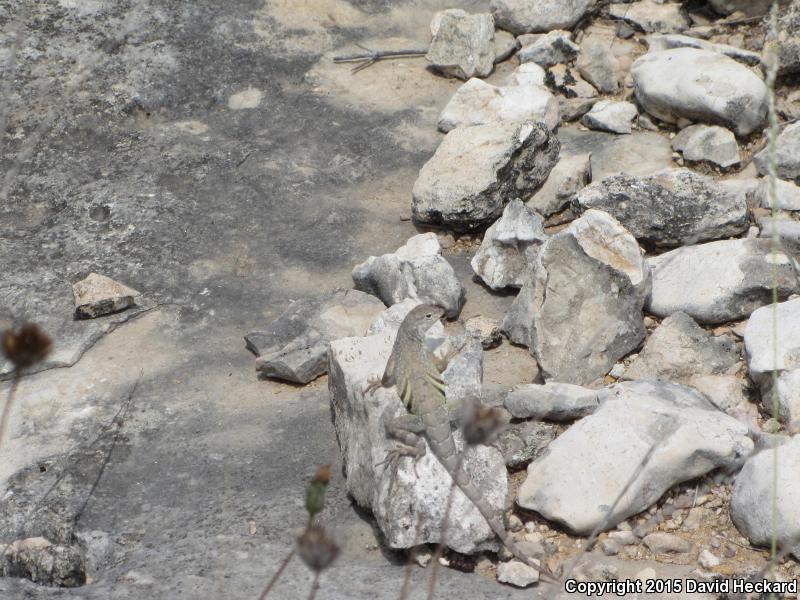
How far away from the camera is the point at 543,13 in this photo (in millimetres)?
9172

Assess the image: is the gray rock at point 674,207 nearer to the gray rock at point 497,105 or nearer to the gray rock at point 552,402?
the gray rock at point 497,105

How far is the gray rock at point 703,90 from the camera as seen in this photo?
Answer: 7.63 metres

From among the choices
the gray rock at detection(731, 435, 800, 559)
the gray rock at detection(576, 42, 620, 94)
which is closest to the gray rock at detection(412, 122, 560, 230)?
the gray rock at detection(576, 42, 620, 94)

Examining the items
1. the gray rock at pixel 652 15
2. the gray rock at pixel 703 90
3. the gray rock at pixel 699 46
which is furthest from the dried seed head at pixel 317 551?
the gray rock at pixel 652 15

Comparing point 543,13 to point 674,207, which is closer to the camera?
point 674,207

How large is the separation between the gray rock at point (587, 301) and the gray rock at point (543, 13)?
3.72 metres

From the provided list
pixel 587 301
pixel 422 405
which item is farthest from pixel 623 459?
pixel 587 301

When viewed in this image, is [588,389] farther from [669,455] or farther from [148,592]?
[148,592]

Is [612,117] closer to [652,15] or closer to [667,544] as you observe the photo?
[652,15]

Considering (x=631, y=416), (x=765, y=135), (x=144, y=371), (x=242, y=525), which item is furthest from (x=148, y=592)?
(x=765, y=135)

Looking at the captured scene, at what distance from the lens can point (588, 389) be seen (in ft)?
17.9

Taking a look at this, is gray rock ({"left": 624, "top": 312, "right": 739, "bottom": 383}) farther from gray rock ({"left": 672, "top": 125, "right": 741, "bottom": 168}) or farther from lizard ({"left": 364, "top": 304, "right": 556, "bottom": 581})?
gray rock ({"left": 672, "top": 125, "right": 741, "bottom": 168})

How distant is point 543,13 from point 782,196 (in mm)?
3351

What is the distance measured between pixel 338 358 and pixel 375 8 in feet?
17.9
